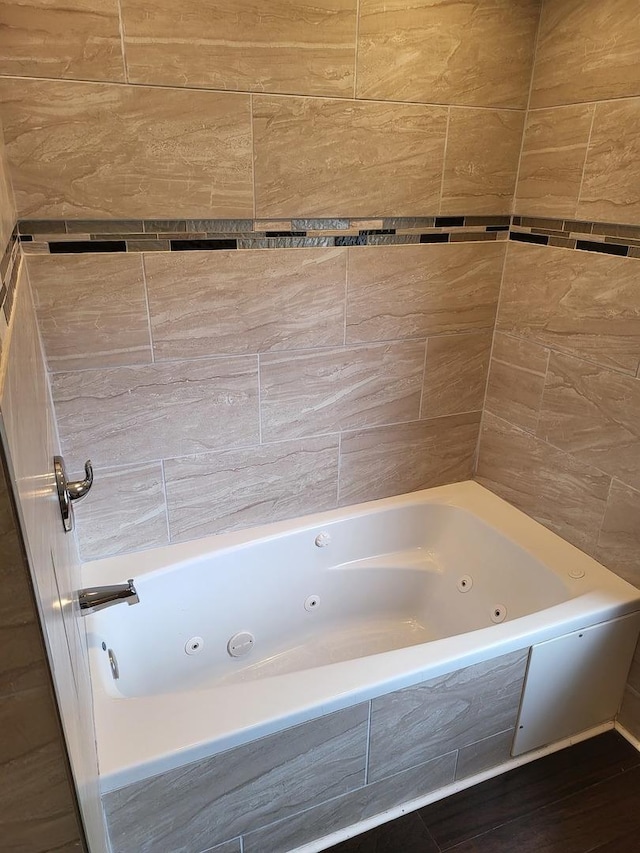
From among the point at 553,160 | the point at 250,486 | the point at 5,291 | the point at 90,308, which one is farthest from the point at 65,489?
the point at 553,160

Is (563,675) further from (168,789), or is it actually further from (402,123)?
(402,123)

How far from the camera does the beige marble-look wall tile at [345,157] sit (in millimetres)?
1648

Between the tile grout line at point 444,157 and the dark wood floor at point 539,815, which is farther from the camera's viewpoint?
the tile grout line at point 444,157

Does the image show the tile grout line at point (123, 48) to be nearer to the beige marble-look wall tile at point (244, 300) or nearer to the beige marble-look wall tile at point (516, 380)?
the beige marble-look wall tile at point (244, 300)

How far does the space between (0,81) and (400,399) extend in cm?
145

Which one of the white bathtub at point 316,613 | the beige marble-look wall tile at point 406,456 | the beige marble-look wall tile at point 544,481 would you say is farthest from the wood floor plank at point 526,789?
the beige marble-look wall tile at point 406,456

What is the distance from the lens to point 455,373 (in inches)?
85.9

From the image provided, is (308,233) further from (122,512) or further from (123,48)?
(122,512)

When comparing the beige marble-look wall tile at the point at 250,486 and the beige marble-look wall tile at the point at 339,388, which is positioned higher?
the beige marble-look wall tile at the point at 339,388

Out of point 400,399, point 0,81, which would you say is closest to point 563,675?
point 400,399

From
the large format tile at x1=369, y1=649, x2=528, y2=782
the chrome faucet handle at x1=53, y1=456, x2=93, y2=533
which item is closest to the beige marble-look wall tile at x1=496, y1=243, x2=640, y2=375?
the large format tile at x1=369, y1=649, x2=528, y2=782

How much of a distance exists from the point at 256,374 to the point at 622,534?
121 centimetres

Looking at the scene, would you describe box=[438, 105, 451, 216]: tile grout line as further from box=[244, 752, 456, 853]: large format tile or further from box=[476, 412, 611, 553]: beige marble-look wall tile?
box=[244, 752, 456, 853]: large format tile

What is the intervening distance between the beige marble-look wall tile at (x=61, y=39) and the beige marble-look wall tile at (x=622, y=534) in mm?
1781
